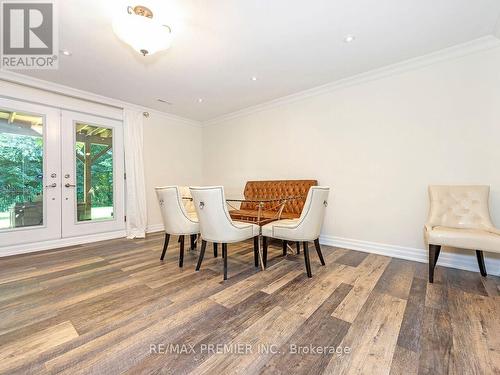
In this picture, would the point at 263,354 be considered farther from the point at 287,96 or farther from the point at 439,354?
the point at 287,96

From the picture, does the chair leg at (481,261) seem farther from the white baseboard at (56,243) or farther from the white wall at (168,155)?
the white baseboard at (56,243)

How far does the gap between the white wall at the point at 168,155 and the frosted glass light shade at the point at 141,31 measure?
298cm

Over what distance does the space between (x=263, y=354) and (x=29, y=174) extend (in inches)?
167

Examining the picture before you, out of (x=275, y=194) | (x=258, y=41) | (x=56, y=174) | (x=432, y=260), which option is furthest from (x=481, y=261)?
(x=56, y=174)

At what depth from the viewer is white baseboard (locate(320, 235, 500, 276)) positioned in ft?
8.00

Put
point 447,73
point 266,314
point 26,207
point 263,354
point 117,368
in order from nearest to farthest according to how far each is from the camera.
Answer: point 117,368, point 263,354, point 266,314, point 447,73, point 26,207

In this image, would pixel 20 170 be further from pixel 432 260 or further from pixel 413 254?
pixel 413 254

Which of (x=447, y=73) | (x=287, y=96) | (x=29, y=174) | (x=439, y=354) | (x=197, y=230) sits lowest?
(x=439, y=354)

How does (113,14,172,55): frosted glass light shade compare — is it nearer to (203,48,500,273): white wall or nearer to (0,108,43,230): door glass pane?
(203,48,500,273): white wall

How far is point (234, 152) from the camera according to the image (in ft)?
16.4

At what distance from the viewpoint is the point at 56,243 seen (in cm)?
357

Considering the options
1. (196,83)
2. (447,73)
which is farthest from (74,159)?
(447,73)

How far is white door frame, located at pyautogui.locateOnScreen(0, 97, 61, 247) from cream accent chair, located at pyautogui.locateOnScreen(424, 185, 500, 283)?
17.1 feet

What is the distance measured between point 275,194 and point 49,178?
3.75 metres
